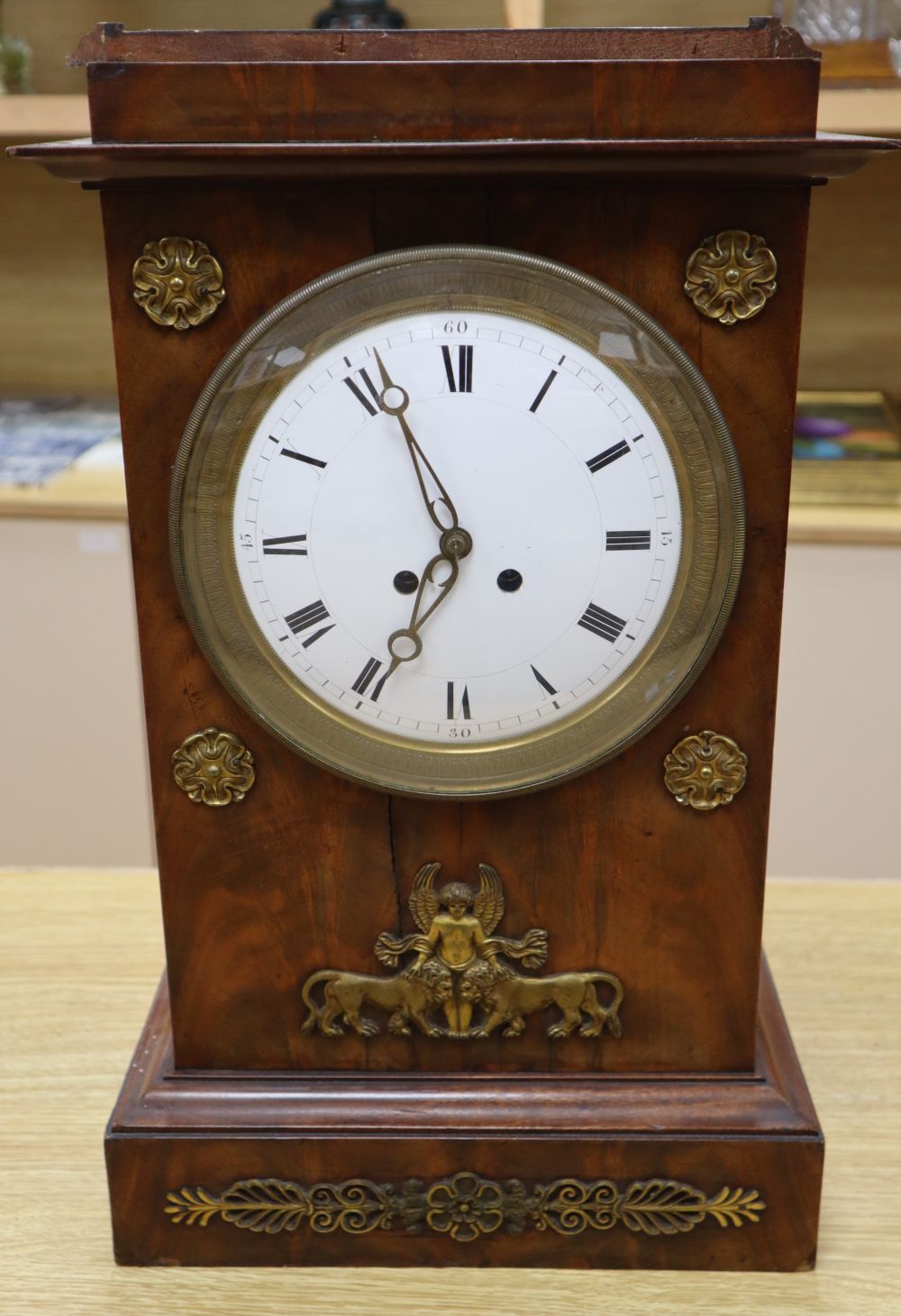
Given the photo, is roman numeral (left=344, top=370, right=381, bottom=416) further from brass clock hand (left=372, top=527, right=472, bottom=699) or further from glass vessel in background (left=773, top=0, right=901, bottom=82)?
glass vessel in background (left=773, top=0, right=901, bottom=82)

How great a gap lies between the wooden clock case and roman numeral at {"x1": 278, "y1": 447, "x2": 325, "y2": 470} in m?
0.07

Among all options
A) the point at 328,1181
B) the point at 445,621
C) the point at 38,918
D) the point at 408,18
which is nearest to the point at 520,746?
the point at 445,621

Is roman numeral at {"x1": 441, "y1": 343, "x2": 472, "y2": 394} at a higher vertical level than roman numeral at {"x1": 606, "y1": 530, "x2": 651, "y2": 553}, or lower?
higher

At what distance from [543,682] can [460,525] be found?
0.11 meters

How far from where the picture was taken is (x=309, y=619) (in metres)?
0.85

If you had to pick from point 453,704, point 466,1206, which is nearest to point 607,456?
point 453,704

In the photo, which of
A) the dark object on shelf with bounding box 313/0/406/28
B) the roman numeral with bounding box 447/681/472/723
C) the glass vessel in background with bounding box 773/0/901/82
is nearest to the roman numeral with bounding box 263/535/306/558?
the roman numeral with bounding box 447/681/472/723

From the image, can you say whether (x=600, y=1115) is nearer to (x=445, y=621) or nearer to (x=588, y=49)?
(x=445, y=621)

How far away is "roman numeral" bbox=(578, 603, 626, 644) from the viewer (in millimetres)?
841

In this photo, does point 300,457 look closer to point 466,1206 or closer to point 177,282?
point 177,282

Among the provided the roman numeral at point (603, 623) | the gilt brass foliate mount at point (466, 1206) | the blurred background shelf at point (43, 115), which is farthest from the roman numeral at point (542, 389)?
the blurred background shelf at point (43, 115)

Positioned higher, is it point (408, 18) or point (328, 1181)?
point (408, 18)

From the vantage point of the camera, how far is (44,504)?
2053 mm

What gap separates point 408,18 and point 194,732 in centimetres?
173
